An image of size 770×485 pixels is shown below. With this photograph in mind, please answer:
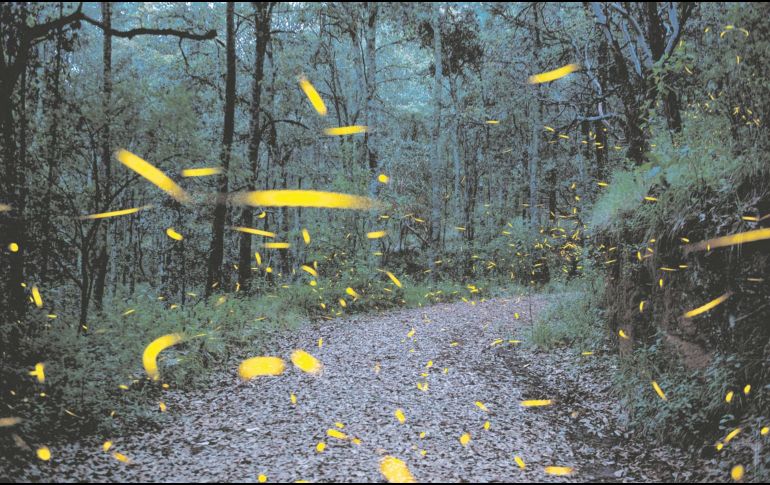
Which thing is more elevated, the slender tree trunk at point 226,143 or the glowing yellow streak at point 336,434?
the slender tree trunk at point 226,143

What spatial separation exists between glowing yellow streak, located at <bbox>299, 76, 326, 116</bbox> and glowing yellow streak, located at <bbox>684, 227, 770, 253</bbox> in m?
15.0

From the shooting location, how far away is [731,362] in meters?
5.64

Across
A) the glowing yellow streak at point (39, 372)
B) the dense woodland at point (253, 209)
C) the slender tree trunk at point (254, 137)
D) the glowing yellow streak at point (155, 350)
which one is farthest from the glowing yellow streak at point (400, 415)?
the slender tree trunk at point (254, 137)

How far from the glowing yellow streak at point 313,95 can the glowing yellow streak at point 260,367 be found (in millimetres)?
12091

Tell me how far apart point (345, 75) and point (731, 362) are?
977 inches

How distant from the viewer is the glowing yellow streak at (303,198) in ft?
45.2

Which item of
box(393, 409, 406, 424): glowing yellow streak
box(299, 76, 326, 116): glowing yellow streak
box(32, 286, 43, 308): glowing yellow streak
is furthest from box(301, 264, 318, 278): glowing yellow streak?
box(393, 409, 406, 424): glowing yellow streak

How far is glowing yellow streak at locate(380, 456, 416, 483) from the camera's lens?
16.7ft

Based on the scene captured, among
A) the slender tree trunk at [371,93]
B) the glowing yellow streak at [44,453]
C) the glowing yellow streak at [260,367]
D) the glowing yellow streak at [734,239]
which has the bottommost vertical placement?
the glowing yellow streak at [260,367]

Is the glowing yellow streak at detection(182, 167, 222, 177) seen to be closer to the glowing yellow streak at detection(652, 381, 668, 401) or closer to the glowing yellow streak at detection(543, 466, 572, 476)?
the glowing yellow streak at detection(543, 466, 572, 476)

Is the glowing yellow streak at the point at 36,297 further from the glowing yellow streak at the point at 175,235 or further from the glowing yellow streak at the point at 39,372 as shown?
the glowing yellow streak at the point at 175,235


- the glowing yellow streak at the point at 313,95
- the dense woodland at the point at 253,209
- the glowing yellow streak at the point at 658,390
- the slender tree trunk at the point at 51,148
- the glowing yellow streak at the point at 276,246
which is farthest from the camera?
the glowing yellow streak at the point at 276,246

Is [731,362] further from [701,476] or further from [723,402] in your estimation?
[701,476]

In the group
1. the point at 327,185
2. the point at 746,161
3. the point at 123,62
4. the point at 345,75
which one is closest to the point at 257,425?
the point at 746,161
